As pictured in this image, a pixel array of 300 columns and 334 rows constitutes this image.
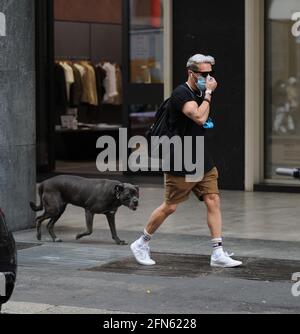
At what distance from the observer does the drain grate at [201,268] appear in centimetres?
828

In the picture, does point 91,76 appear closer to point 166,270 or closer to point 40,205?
point 40,205

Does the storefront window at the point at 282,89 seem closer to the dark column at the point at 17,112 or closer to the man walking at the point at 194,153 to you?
the dark column at the point at 17,112

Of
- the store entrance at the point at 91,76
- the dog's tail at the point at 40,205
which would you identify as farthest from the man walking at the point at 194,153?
the store entrance at the point at 91,76

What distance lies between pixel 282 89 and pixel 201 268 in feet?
20.9

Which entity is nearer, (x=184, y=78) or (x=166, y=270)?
(x=166, y=270)

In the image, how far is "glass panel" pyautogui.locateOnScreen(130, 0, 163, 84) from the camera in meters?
15.8

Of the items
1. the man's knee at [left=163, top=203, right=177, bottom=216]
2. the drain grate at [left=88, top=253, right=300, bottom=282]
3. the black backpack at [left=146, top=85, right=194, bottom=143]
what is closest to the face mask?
the black backpack at [left=146, top=85, right=194, bottom=143]

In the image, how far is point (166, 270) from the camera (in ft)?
28.1

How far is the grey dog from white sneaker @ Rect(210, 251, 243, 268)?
4.45 feet

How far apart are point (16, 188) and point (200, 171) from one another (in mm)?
3103

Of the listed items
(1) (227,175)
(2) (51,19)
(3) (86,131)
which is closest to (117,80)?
(3) (86,131)

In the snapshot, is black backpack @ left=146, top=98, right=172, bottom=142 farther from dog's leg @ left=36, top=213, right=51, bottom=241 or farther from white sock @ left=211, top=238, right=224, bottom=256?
dog's leg @ left=36, top=213, right=51, bottom=241

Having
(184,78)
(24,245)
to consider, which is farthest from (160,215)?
(184,78)
